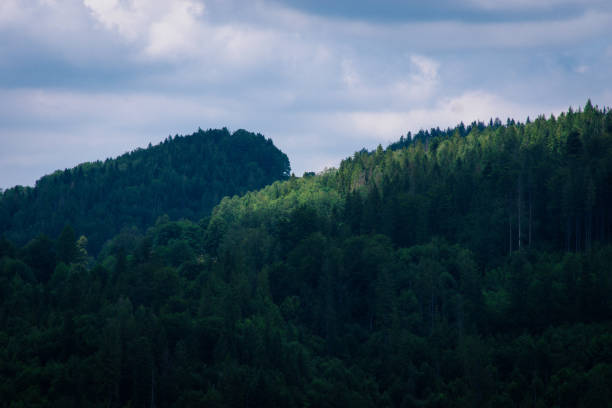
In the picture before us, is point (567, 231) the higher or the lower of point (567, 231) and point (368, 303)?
the higher

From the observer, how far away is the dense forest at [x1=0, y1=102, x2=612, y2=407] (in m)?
Answer: 76.5

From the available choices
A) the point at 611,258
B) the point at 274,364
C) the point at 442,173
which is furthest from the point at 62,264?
the point at 611,258

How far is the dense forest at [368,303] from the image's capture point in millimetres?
76500

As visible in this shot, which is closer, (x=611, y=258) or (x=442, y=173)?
(x=611, y=258)

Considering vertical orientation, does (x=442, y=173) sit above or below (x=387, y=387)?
above

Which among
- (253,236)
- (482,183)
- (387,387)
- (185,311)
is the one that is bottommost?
(387,387)

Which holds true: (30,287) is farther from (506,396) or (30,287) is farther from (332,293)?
(506,396)

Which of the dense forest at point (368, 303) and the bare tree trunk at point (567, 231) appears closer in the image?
the dense forest at point (368, 303)

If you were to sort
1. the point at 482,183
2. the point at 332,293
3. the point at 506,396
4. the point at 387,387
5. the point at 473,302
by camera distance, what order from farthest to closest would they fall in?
1. the point at 482,183
2. the point at 332,293
3. the point at 473,302
4. the point at 387,387
5. the point at 506,396

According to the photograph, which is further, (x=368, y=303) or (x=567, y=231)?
(x=368, y=303)

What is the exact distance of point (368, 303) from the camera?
9856cm

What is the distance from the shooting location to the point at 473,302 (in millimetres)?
89875

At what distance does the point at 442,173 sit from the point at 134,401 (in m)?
69.5

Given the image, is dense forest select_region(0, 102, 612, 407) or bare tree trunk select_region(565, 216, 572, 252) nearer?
dense forest select_region(0, 102, 612, 407)
